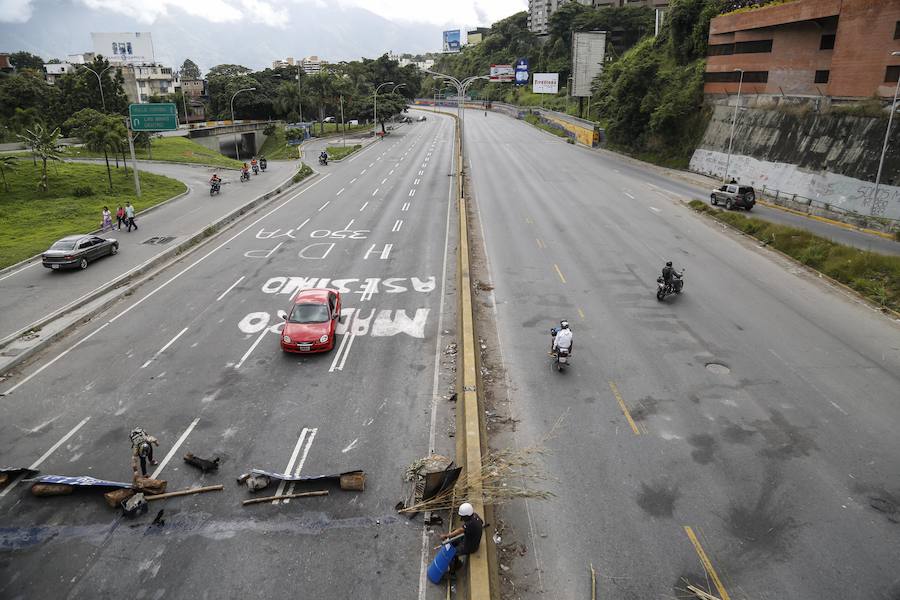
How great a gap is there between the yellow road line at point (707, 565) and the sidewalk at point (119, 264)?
19.2 metres

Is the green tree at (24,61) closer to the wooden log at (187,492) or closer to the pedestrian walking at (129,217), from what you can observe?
the pedestrian walking at (129,217)

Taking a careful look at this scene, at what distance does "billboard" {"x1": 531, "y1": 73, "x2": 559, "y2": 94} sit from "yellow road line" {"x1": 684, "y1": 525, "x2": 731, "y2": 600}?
12699cm

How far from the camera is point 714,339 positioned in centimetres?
1836

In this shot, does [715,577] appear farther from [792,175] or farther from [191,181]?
[191,181]

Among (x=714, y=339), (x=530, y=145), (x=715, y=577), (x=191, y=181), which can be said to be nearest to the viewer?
(x=715, y=577)

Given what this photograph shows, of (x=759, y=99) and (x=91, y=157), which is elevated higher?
(x=759, y=99)

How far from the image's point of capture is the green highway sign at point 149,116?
4184cm

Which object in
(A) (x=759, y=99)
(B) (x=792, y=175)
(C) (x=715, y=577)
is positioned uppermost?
(A) (x=759, y=99)

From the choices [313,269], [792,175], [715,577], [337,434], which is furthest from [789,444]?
[792,175]

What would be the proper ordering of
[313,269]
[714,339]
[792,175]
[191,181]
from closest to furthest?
1. [714,339]
2. [313,269]
3. [792,175]
4. [191,181]

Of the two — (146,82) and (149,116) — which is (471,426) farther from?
(146,82)

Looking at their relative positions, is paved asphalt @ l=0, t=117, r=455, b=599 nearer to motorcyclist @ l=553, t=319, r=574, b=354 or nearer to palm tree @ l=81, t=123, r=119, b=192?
motorcyclist @ l=553, t=319, r=574, b=354

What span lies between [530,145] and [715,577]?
7473cm

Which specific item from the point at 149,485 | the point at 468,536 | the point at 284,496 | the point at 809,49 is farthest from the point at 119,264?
the point at 809,49
